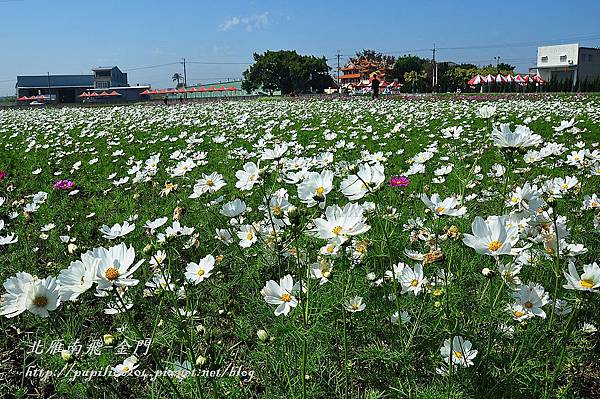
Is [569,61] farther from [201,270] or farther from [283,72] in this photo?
[201,270]

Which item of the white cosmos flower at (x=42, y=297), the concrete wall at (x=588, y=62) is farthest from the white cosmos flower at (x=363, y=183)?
the concrete wall at (x=588, y=62)

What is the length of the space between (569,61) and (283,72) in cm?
3295

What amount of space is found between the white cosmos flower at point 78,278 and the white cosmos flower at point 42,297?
0.02m

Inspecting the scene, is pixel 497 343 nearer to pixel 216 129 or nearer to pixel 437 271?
pixel 437 271

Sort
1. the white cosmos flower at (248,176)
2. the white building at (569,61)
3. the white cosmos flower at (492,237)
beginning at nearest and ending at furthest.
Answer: the white cosmos flower at (492,237), the white cosmos flower at (248,176), the white building at (569,61)

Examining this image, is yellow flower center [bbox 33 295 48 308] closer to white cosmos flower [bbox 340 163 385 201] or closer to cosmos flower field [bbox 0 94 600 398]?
cosmos flower field [bbox 0 94 600 398]

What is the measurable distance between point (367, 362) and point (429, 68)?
2591 inches

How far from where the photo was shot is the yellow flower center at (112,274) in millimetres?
1140

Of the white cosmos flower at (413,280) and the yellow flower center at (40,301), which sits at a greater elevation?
Answer: the yellow flower center at (40,301)

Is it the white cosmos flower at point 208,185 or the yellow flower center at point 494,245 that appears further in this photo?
the white cosmos flower at point 208,185

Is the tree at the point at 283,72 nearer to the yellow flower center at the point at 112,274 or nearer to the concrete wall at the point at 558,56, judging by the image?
the concrete wall at the point at 558,56

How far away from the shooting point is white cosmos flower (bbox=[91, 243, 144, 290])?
1.13m

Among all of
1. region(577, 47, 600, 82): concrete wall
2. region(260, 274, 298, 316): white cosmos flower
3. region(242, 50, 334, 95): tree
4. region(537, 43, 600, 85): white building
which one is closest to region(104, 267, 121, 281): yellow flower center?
region(260, 274, 298, 316): white cosmos flower

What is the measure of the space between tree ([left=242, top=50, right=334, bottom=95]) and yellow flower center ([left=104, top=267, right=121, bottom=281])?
5340 centimetres
